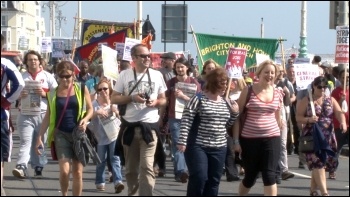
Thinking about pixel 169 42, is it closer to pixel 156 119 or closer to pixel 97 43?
pixel 97 43

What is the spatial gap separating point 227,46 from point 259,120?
288 inches

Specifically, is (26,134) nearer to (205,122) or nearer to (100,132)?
(100,132)

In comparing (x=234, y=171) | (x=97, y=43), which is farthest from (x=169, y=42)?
(x=234, y=171)

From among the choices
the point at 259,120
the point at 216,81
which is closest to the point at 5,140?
the point at 216,81

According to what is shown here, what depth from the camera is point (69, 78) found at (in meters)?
10.8

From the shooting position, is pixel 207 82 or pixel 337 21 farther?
pixel 337 21

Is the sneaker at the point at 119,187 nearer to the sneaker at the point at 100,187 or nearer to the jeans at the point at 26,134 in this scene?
the sneaker at the point at 100,187

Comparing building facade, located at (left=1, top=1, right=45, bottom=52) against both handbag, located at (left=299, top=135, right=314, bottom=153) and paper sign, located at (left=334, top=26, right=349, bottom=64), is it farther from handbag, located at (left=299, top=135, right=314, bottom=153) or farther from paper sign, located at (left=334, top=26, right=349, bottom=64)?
handbag, located at (left=299, top=135, right=314, bottom=153)

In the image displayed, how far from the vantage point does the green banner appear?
57.8 feet

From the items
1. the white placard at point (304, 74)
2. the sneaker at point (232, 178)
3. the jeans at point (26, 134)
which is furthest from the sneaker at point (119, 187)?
the white placard at point (304, 74)

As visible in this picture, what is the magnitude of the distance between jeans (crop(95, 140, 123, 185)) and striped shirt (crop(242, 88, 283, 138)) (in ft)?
7.86

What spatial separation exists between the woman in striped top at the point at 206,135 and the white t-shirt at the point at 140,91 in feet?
2.50

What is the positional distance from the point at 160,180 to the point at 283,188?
1783 mm

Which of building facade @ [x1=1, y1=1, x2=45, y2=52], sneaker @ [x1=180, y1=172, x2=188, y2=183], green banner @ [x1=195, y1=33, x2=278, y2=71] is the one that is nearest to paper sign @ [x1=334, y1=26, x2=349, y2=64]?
green banner @ [x1=195, y1=33, x2=278, y2=71]
